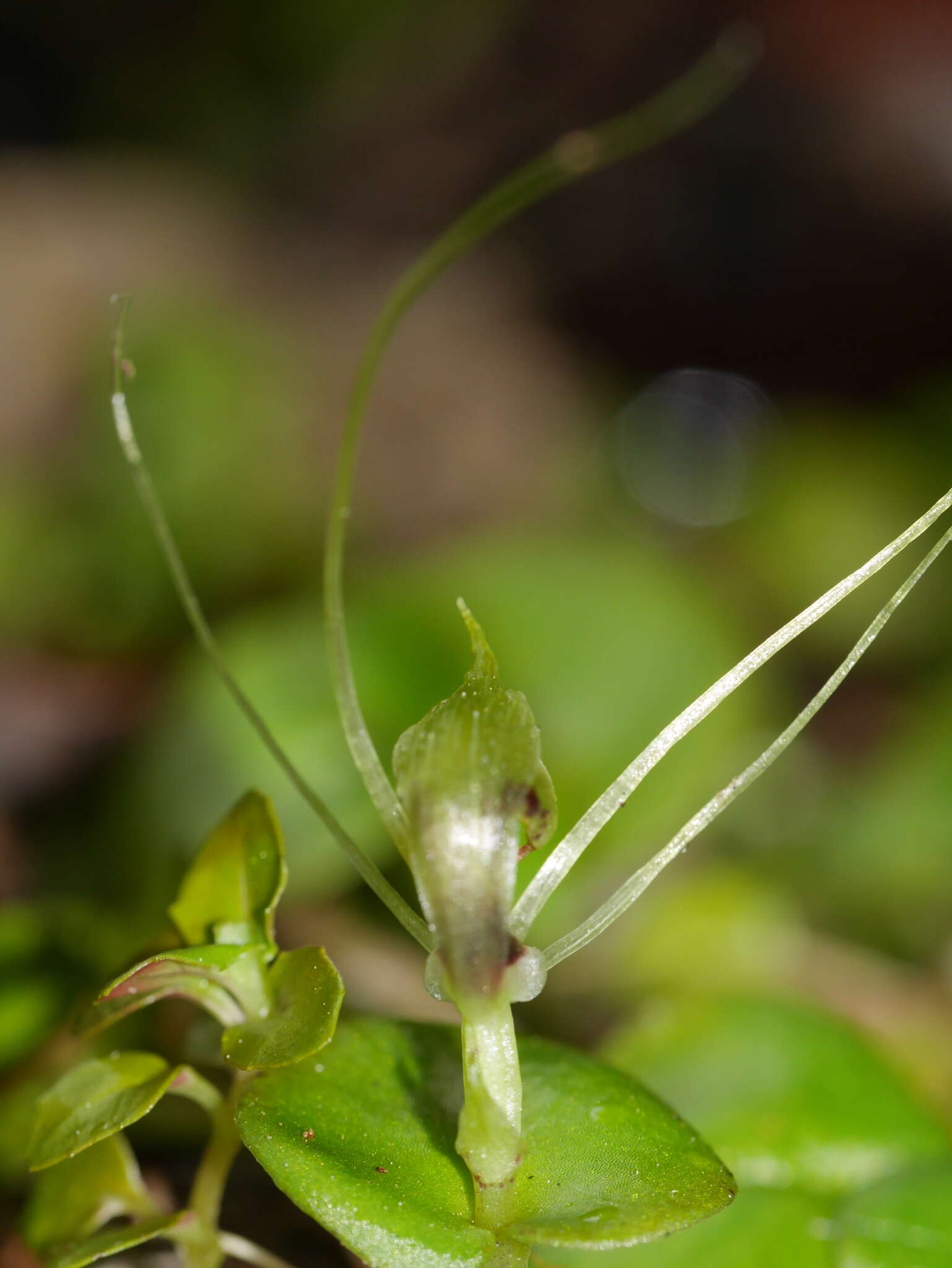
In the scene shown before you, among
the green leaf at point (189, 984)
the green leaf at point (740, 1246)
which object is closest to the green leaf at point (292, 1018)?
the green leaf at point (189, 984)

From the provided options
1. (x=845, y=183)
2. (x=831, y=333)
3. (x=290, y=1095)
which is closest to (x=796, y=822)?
(x=290, y=1095)

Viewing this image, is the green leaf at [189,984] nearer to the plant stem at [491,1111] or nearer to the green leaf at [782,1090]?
the plant stem at [491,1111]

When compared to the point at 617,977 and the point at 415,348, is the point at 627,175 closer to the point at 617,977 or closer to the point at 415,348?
the point at 415,348

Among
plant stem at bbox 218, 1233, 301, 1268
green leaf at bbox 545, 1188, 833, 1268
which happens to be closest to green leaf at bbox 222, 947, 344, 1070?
plant stem at bbox 218, 1233, 301, 1268

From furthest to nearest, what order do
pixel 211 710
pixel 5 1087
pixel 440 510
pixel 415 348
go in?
pixel 415 348, pixel 440 510, pixel 211 710, pixel 5 1087

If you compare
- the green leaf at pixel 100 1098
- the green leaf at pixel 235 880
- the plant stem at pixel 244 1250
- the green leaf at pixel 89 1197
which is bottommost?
the plant stem at pixel 244 1250
